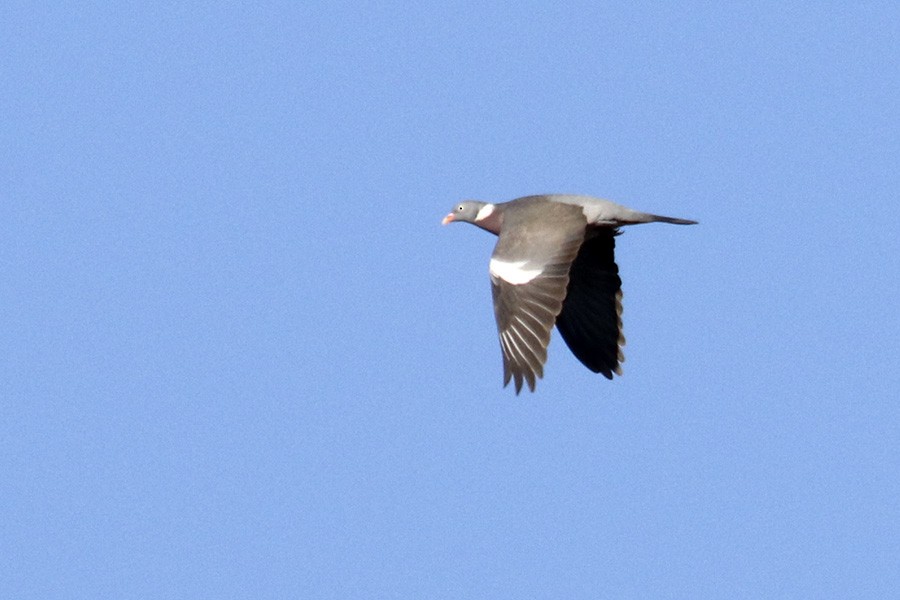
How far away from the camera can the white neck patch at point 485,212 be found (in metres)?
16.4

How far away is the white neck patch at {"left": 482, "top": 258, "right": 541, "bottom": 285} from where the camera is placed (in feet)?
47.3

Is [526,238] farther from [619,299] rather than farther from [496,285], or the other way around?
[619,299]

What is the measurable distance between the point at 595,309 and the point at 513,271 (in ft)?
5.87

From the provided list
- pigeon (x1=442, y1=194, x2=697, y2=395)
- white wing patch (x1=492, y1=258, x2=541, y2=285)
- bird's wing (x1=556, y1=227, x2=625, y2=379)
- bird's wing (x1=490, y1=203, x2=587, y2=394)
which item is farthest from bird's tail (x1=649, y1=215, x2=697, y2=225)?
white wing patch (x1=492, y1=258, x2=541, y2=285)

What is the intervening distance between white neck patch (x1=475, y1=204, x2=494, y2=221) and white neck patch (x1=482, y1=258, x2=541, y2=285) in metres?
1.76

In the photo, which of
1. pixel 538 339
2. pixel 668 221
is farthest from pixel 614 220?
pixel 538 339

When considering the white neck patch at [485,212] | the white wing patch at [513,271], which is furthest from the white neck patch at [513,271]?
the white neck patch at [485,212]

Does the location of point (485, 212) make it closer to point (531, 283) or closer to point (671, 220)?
point (671, 220)

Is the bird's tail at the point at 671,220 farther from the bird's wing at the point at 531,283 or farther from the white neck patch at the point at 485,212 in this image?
the white neck patch at the point at 485,212

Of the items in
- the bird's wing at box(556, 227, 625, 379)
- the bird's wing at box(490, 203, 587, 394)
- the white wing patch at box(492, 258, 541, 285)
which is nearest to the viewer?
the bird's wing at box(490, 203, 587, 394)

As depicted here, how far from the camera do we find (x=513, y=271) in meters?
14.5

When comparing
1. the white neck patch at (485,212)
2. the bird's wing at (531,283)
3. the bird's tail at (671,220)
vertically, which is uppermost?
the white neck patch at (485,212)

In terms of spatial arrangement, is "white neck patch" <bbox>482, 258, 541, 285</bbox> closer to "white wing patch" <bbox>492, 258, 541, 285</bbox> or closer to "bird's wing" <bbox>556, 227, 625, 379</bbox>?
"white wing patch" <bbox>492, 258, 541, 285</bbox>

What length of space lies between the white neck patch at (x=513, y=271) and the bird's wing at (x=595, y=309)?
139cm
